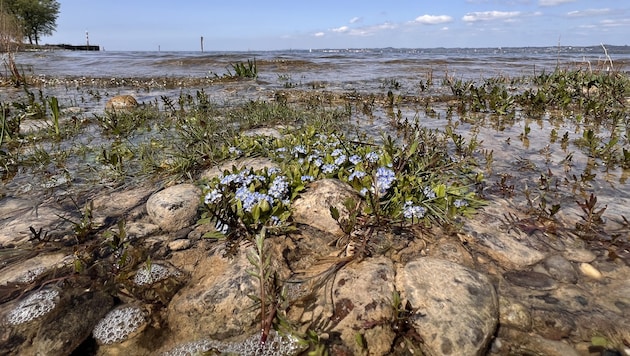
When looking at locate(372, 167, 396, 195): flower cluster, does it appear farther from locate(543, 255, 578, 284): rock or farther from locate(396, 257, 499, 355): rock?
locate(543, 255, 578, 284): rock

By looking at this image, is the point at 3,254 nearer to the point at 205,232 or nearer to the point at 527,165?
the point at 205,232

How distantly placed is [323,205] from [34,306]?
2.22 m

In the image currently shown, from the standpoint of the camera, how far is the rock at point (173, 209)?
3404mm

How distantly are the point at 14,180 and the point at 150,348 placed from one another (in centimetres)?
366

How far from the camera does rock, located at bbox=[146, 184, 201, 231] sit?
11.2 ft

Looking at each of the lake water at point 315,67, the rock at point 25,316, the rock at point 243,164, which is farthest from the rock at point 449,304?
the lake water at point 315,67

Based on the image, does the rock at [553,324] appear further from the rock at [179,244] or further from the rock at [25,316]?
the rock at [25,316]

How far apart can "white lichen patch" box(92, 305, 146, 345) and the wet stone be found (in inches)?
103

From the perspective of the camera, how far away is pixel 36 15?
62.5 metres

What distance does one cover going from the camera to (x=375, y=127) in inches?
266

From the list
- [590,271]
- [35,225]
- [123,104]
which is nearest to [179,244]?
[35,225]

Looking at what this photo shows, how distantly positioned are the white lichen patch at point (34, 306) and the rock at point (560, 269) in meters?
3.57

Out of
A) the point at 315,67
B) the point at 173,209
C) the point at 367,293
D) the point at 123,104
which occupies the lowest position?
the point at 367,293

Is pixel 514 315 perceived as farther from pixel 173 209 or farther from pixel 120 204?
pixel 120 204
